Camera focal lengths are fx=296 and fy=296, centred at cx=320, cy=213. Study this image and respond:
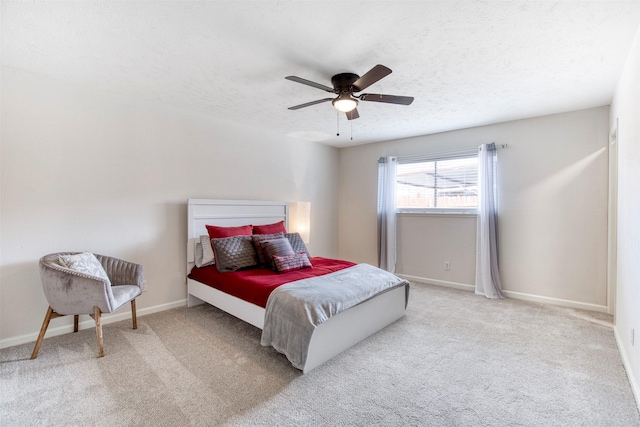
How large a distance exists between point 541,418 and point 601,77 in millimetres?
2926

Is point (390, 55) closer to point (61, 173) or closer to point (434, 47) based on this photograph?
point (434, 47)

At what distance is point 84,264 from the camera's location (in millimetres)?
2609

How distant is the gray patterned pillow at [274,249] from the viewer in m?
3.31

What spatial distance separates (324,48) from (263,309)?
2158 mm

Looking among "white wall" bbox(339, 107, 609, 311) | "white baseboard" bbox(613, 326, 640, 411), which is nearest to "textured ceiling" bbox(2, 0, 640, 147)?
"white wall" bbox(339, 107, 609, 311)

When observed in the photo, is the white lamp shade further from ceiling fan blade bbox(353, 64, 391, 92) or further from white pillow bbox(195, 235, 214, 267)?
ceiling fan blade bbox(353, 64, 391, 92)

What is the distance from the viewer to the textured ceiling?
183cm

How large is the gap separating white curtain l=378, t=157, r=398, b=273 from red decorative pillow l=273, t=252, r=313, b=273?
7.03 ft

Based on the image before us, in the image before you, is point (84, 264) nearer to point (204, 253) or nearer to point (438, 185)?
point (204, 253)

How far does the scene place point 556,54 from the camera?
231 cm

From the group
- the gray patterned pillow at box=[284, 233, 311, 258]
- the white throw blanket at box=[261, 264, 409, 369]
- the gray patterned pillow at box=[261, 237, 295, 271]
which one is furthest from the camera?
the gray patterned pillow at box=[284, 233, 311, 258]

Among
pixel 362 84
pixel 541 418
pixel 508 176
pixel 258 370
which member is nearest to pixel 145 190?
pixel 258 370

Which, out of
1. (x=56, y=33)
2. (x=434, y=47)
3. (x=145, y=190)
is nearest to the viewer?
(x=56, y=33)

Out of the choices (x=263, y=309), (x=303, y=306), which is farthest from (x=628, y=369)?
(x=263, y=309)
